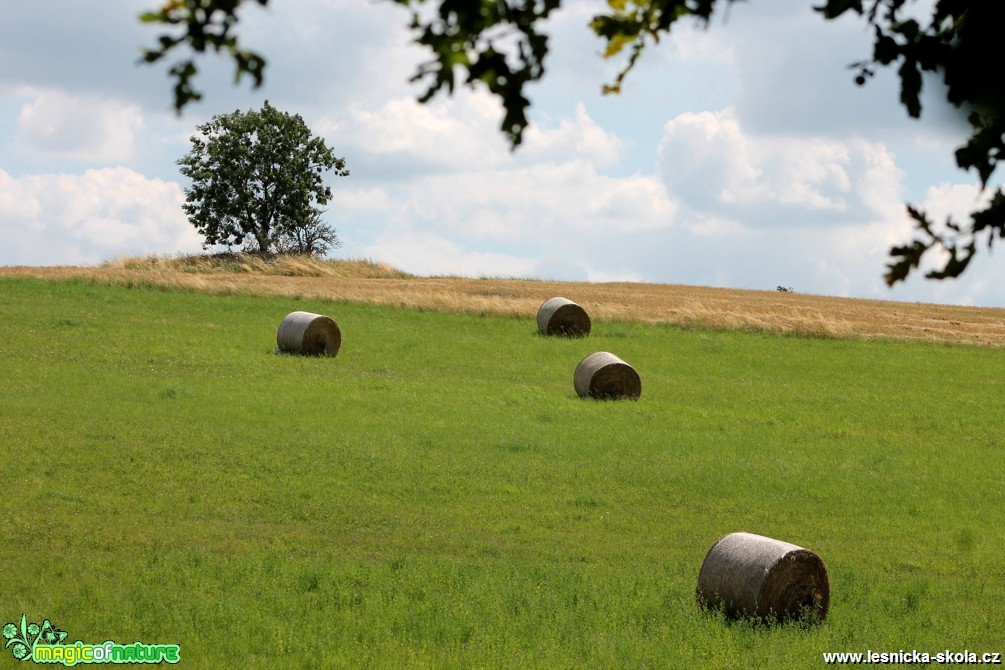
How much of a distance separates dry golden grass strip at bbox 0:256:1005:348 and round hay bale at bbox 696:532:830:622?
3025 centimetres

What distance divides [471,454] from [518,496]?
296 centimetres

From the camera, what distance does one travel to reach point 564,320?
125 feet

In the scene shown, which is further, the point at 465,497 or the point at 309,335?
the point at 309,335

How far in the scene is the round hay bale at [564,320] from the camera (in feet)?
125

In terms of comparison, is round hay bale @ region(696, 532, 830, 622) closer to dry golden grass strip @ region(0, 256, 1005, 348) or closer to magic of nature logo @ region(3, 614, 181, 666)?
magic of nature logo @ region(3, 614, 181, 666)

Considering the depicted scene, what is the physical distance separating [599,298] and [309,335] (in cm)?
2262

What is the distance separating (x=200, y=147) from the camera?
237ft

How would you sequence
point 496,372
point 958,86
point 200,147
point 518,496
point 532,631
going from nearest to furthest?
point 958,86 < point 532,631 < point 518,496 < point 496,372 < point 200,147

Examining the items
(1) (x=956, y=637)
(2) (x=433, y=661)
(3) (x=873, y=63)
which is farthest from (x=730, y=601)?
(3) (x=873, y=63)

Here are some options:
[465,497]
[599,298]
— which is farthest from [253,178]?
[465,497]

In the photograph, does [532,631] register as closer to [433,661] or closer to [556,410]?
A: [433,661]

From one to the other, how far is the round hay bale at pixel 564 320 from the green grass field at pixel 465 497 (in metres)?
2.48

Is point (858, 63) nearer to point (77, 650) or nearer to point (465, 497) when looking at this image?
point (77, 650)

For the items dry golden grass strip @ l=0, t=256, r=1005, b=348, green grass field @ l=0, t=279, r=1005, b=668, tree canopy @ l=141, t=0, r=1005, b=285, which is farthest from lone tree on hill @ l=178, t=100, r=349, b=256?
tree canopy @ l=141, t=0, r=1005, b=285
